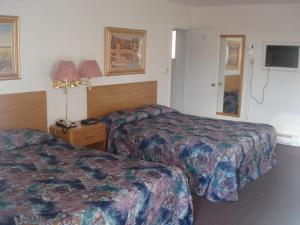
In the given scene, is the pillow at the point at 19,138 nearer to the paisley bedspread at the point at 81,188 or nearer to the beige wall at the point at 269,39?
the paisley bedspread at the point at 81,188

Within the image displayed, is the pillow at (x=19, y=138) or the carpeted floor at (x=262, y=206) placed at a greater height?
the pillow at (x=19, y=138)

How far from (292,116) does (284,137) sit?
0.35 metres

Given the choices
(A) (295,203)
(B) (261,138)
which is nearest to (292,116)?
(B) (261,138)

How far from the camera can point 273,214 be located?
3125mm

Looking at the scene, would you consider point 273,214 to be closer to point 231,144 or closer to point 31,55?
point 231,144

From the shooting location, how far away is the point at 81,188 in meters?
2.27

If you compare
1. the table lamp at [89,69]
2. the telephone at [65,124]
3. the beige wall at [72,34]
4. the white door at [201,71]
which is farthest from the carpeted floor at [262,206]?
the white door at [201,71]

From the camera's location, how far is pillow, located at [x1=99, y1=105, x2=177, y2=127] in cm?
416

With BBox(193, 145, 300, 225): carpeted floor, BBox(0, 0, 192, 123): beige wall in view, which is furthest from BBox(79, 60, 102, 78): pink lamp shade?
BBox(193, 145, 300, 225): carpeted floor

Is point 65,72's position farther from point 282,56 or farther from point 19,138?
point 282,56

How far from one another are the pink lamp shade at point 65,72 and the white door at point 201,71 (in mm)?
3031

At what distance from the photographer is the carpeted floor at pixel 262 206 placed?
3006mm

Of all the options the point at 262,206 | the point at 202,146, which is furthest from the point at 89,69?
the point at 262,206

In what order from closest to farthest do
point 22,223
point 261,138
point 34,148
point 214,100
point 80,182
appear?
point 22,223 < point 80,182 < point 34,148 < point 261,138 < point 214,100
